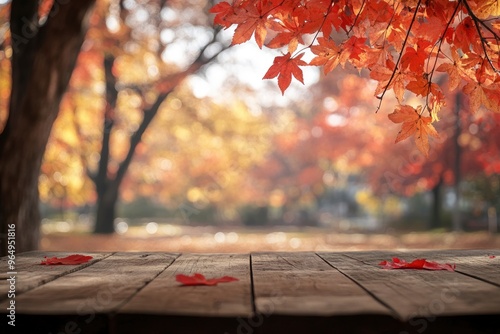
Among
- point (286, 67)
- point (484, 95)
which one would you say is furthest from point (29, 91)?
point (484, 95)

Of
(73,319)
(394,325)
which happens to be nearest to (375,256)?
(394,325)

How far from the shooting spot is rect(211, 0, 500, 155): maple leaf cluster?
2.68 m

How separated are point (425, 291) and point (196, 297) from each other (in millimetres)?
683

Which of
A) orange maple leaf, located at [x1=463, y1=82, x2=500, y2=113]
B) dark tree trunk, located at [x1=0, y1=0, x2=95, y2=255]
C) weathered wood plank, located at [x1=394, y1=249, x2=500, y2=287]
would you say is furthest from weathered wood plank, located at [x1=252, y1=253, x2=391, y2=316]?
dark tree trunk, located at [x1=0, y1=0, x2=95, y2=255]

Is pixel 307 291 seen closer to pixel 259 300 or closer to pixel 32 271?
pixel 259 300

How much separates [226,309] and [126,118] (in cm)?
1811

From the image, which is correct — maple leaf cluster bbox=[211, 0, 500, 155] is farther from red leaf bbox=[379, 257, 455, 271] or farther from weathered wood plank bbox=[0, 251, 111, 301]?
weathered wood plank bbox=[0, 251, 111, 301]

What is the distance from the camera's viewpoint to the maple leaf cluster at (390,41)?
8.80 ft

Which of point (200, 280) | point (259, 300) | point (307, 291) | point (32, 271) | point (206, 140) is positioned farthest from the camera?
point (206, 140)

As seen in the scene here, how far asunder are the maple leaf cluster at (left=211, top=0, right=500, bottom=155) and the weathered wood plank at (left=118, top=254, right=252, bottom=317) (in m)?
0.96

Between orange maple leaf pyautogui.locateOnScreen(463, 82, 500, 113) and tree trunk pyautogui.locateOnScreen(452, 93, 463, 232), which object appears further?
tree trunk pyautogui.locateOnScreen(452, 93, 463, 232)

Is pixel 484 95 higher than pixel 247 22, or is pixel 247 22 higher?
pixel 247 22

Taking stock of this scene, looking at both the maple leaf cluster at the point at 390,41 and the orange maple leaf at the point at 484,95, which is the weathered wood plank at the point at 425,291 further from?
the orange maple leaf at the point at 484,95

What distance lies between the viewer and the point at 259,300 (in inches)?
64.8
